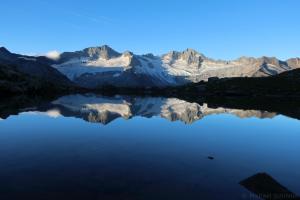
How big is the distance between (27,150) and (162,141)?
18996mm

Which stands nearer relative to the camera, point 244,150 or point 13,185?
point 13,185

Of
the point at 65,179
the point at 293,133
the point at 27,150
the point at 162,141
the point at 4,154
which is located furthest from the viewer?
the point at 293,133

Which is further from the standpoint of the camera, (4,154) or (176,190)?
(4,154)

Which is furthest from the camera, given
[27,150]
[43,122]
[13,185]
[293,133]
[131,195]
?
[43,122]

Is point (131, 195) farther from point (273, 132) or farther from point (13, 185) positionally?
point (273, 132)

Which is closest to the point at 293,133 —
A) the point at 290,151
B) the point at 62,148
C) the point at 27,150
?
the point at 290,151

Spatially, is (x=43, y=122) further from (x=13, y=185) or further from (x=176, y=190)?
(x=176, y=190)

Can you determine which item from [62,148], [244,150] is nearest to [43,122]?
[62,148]

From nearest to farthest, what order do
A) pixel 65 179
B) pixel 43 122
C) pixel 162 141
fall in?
pixel 65 179
pixel 162 141
pixel 43 122

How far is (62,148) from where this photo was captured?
147ft

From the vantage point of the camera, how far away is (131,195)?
26.5 metres

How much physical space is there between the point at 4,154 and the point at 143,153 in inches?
Result: 621

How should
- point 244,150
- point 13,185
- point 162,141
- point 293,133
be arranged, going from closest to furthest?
point 13,185 → point 244,150 → point 162,141 → point 293,133

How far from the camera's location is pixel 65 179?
30406 mm
